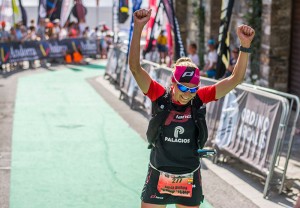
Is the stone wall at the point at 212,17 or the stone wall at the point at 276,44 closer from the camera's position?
the stone wall at the point at 276,44

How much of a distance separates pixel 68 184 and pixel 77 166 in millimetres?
1035

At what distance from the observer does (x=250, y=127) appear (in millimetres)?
8469

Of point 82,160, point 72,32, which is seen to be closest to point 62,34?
point 72,32

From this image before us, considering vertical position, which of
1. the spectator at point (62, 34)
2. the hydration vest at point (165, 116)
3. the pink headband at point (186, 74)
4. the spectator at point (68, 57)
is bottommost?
the spectator at point (68, 57)

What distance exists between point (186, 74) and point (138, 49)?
456mm

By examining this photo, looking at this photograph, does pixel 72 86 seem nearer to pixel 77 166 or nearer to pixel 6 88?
pixel 6 88

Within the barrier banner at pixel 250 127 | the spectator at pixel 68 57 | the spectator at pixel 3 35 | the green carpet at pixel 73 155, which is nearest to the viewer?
the barrier banner at pixel 250 127

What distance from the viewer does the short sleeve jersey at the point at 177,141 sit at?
16.1ft

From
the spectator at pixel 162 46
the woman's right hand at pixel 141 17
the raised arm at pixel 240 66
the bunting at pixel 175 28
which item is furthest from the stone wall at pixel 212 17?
the woman's right hand at pixel 141 17

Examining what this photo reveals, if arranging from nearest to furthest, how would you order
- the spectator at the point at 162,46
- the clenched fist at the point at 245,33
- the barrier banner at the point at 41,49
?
1. the clenched fist at the point at 245,33
2. the barrier banner at the point at 41,49
3. the spectator at the point at 162,46

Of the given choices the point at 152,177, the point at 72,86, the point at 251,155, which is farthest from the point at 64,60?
the point at 152,177

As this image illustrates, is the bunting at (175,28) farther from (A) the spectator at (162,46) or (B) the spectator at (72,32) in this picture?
(B) the spectator at (72,32)

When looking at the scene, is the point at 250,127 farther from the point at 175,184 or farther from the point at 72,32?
the point at 72,32

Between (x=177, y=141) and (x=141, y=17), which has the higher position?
(x=141, y=17)
